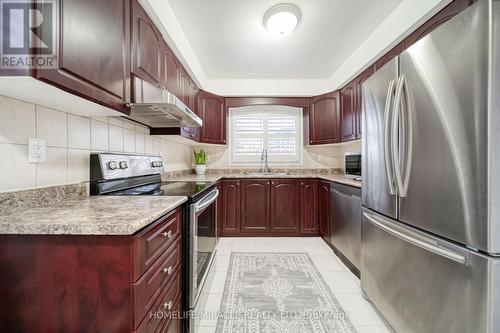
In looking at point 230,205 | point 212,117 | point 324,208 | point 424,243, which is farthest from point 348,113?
point 424,243

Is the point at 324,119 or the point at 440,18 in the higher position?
the point at 440,18

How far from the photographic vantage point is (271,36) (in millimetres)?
2312

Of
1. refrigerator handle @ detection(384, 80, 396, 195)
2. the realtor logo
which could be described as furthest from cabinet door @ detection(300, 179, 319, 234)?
the realtor logo

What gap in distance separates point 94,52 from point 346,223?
94.4 inches

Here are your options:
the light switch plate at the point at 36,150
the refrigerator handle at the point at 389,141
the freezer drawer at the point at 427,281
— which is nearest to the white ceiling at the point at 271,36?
the refrigerator handle at the point at 389,141

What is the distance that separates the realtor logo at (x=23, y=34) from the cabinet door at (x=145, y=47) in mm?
583

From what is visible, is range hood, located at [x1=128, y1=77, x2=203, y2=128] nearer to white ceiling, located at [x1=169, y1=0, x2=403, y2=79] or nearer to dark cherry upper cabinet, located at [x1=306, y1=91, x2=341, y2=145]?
white ceiling, located at [x1=169, y1=0, x2=403, y2=79]

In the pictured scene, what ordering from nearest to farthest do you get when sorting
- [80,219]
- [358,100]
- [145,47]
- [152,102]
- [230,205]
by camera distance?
[80,219] < [152,102] < [145,47] < [358,100] < [230,205]

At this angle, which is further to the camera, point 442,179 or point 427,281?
point 427,281

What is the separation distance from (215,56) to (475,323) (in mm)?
3038

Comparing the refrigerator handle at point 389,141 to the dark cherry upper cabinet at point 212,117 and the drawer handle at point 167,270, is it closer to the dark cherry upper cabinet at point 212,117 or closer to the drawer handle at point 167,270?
the drawer handle at point 167,270

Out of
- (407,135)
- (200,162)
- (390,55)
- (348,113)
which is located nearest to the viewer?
(407,135)

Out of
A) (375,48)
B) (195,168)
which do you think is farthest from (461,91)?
(195,168)

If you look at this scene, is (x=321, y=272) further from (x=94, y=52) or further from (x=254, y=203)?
(x=94, y=52)
